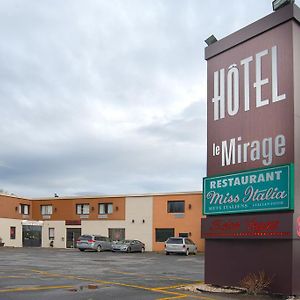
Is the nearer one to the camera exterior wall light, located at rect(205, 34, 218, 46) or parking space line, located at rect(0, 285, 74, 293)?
parking space line, located at rect(0, 285, 74, 293)

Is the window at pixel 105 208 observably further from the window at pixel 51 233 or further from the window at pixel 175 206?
the window at pixel 175 206

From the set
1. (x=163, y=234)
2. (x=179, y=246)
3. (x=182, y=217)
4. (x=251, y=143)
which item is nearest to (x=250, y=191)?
(x=251, y=143)

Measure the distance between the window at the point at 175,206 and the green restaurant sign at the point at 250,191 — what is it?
1382 inches

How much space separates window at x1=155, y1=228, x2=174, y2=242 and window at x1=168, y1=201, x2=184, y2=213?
1.96m

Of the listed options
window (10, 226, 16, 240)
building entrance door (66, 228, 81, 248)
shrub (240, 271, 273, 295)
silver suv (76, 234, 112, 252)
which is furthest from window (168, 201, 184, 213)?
shrub (240, 271, 273, 295)

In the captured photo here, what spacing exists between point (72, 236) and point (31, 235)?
16.7ft

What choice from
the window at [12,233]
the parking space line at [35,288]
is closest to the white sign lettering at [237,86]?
the parking space line at [35,288]

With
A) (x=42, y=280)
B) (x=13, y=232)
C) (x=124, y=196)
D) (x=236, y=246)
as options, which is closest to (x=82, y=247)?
(x=124, y=196)

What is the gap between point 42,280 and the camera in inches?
624

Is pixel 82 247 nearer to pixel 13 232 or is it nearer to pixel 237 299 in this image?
pixel 13 232

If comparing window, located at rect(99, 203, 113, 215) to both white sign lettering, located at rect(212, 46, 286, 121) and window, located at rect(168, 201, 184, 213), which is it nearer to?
window, located at rect(168, 201, 184, 213)

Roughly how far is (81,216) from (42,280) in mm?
40797

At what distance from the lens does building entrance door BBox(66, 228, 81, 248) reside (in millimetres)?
56250

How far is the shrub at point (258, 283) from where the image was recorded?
1231 cm
